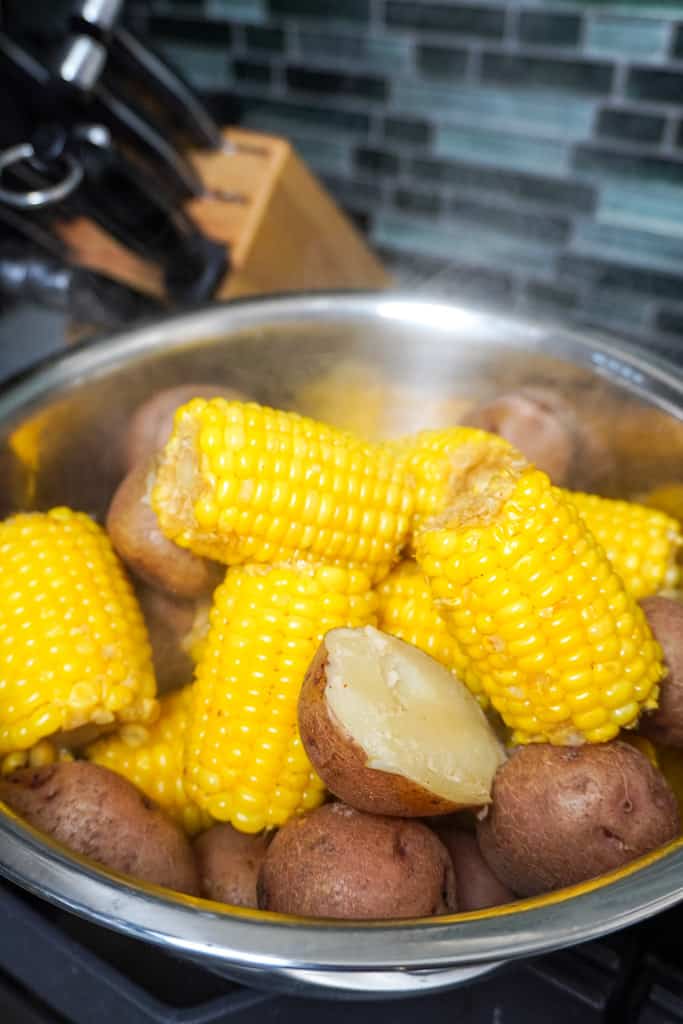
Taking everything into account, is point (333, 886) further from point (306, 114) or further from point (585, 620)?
point (306, 114)

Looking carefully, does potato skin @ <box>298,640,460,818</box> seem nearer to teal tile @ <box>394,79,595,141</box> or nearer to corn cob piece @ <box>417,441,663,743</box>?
corn cob piece @ <box>417,441,663,743</box>

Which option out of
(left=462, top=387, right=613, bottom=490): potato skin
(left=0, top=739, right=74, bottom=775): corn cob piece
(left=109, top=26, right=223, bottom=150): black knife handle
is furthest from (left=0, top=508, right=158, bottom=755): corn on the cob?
(left=109, top=26, right=223, bottom=150): black knife handle

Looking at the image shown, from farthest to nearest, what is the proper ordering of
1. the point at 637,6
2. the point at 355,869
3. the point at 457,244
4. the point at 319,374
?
1. the point at 457,244
2. the point at 637,6
3. the point at 319,374
4. the point at 355,869

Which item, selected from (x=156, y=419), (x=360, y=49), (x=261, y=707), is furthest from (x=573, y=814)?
(x=360, y=49)

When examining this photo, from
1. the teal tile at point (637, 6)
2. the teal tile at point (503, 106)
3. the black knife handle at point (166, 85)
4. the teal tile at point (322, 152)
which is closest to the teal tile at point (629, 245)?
the teal tile at point (503, 106)

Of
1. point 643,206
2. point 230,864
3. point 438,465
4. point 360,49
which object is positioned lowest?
point 230,864

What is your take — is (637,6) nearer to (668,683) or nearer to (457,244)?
(457,244)

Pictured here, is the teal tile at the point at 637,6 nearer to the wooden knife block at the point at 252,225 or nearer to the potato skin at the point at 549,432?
the wooden knife block at the point at 252,225

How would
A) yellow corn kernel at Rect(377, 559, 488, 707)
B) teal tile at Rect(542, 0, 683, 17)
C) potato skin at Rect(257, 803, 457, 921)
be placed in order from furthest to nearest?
teal tile at Rect(542, 0, 683, 17), yellow corn kernel at Rect(377, 559, 488, 707), potato skin at Rect(257, 803, 457, 921)
